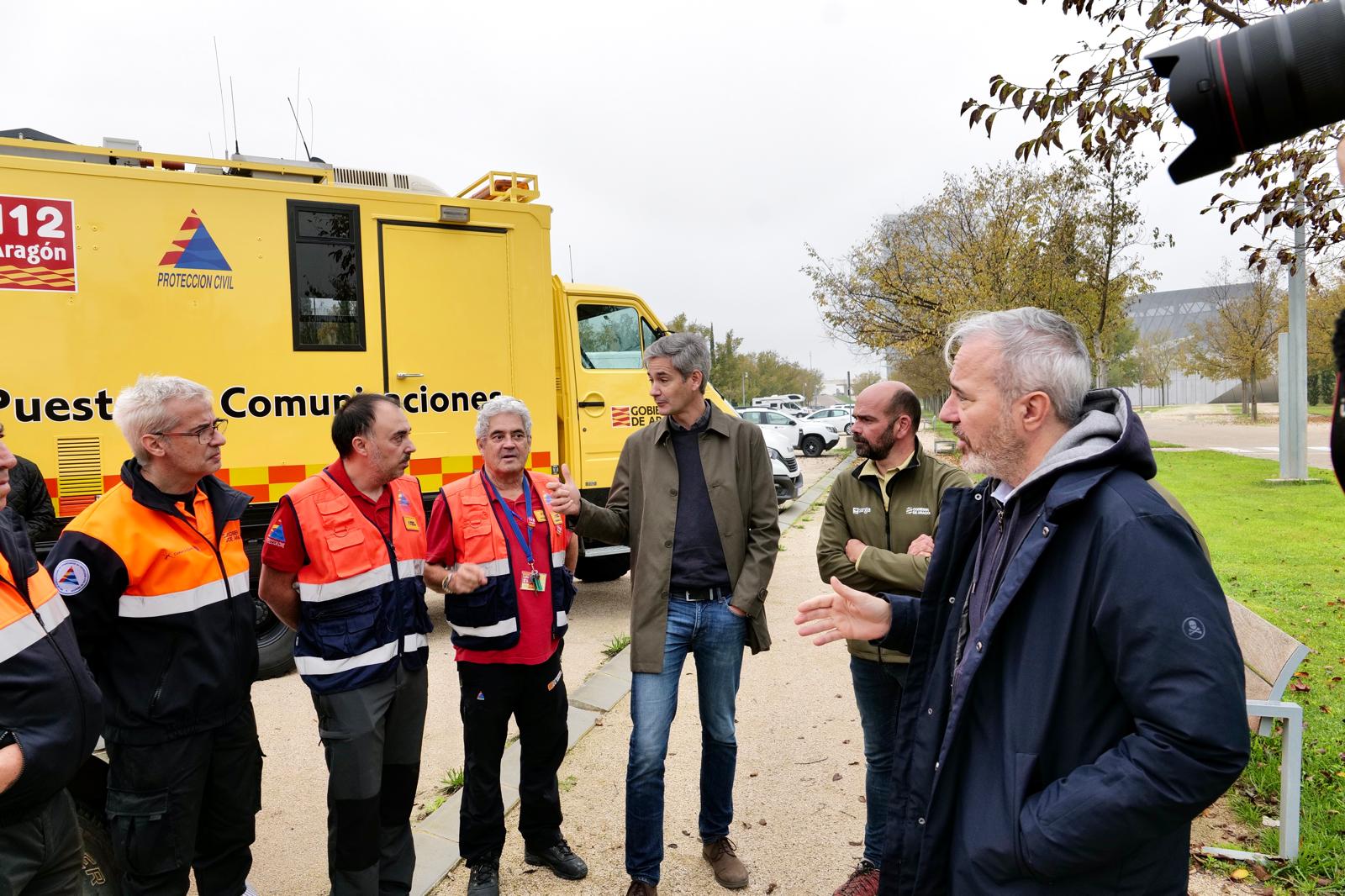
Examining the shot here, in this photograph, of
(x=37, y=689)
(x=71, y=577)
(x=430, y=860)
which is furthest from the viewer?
(x=430, y=860)

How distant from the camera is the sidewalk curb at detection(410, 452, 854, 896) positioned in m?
3.26

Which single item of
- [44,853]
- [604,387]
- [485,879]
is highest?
[604,387]

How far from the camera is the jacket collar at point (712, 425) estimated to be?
3250 mm

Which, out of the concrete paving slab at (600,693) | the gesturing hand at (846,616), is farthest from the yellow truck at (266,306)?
the gesturing hand at (846,616)

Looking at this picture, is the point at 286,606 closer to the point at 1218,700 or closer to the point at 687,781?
the point at 687,781

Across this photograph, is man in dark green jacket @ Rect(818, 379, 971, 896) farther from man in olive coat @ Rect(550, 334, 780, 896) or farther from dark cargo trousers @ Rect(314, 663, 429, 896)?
dark cargo trousers @ Rect(314, 663, 429, 896)

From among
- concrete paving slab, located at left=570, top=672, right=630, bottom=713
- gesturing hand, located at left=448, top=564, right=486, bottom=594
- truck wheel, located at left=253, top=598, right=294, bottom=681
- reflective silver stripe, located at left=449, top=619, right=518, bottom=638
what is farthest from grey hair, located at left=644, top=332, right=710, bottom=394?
truck wheel, located at left=253, top=598, right=294, bottom=681

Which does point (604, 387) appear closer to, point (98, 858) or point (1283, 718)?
point (98, 858)

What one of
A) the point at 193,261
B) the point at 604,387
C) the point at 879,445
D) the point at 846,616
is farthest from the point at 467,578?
the point at 604,387

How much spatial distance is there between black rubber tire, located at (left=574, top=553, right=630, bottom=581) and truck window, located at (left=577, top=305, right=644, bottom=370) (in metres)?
1.84

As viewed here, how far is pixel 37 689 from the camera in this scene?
1804 mm

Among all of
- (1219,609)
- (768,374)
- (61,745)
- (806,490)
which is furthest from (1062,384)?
(768,374)

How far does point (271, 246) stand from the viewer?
5.70 metres

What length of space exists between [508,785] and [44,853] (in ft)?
7.53
